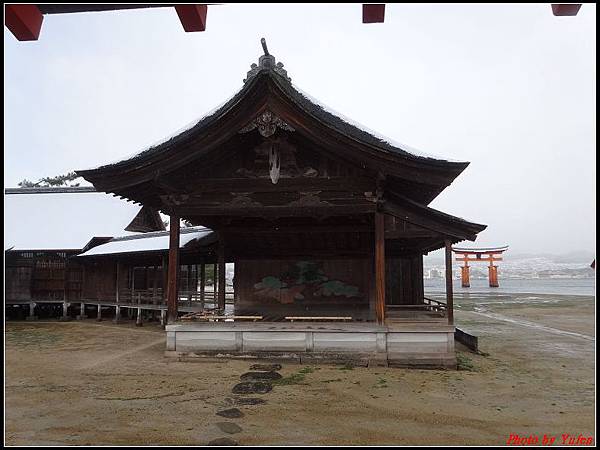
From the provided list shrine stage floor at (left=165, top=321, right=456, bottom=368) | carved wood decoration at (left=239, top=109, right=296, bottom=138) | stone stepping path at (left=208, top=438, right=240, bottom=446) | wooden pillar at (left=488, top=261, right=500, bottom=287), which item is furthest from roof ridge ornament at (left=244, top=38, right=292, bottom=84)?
wooden pillar at (left=488, top=261, right=500, bottom=287)

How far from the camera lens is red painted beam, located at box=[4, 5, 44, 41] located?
2.88m

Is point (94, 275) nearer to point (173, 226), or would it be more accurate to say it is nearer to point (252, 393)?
point (173, 226)

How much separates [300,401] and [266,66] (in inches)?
267

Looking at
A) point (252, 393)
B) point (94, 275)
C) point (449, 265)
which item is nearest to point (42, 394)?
point (252, 393)

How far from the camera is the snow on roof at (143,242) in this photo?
59.0ft

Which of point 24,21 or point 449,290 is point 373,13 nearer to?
point 24,21

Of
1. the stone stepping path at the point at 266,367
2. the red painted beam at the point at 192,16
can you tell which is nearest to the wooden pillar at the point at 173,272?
the stone stepping path at the point at 266,367

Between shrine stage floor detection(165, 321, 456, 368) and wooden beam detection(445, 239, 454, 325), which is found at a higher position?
wooden beam detection(445, 239, 454, 325)

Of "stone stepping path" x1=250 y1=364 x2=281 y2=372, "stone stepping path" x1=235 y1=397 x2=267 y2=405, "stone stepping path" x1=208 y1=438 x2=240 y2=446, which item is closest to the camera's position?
"stone stepping path" x1=208 y1=438 x2=240 y2=446

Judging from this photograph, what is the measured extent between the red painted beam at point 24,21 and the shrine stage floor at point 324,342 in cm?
840

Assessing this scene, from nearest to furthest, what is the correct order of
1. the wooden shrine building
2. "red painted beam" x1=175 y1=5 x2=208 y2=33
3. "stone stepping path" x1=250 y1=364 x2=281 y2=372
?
"red painted beam" x1=175 y1=5 x2=208 y2=33 < the wooden shrine building < "stone stepping path" x1=250 y1=364 x2=281 y2=372

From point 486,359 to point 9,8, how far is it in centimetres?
1201

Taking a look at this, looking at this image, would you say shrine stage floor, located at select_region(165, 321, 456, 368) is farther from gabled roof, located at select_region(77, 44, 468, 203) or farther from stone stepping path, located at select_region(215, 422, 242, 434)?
stone stepping path, located at select_region(215, 422, 242, 434)

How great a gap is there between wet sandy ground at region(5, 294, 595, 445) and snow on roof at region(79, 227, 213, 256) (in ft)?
20.8
